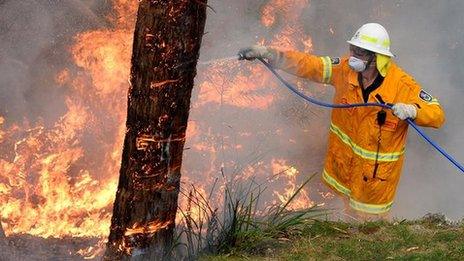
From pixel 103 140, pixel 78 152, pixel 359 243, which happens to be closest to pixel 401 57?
pixel 103 140

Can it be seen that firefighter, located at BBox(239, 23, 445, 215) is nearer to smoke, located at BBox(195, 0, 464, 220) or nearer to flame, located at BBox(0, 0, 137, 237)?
smoke, located at BBox(195, 0, 464, 220)

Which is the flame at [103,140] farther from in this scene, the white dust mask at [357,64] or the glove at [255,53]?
the white dust mask at [357,64]

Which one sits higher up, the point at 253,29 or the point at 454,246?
the point at 253,29

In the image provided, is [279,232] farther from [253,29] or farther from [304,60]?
[253,29]

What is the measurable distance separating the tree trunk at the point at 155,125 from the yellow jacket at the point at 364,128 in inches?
87.3

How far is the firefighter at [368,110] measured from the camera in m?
5.09

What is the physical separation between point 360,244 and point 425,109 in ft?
5.39

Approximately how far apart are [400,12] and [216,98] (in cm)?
306

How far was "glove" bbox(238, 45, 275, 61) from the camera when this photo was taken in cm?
526

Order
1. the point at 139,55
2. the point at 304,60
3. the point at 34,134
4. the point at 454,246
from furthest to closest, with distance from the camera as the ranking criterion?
1. the point at 34,134
2. the point at 304,60
3. the point at 454,246
4. the point at 139,55

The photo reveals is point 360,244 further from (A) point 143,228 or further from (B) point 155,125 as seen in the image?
(B) point 155,125

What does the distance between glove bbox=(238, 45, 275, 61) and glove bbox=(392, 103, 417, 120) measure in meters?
1.30

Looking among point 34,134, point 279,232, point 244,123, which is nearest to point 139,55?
point 279,232

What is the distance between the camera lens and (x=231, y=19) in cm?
792
